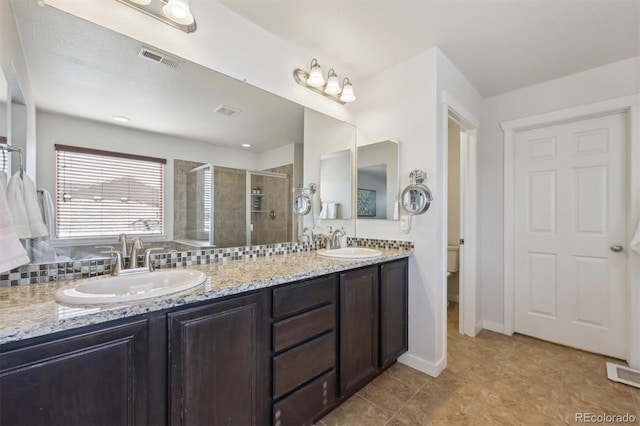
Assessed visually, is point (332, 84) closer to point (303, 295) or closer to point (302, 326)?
point (303, 295)

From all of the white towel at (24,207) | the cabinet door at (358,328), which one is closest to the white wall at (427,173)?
the cabinet door at (358,328)

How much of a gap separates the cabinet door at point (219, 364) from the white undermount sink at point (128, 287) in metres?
0.11

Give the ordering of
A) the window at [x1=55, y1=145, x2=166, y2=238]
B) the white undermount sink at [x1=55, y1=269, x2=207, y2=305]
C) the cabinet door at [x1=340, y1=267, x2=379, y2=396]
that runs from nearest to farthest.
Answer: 1. the white undermount sink at [x1=55, y1=269, x2=207, y2=305]
2. the window at [x1=55, y1=145, x2=166, y2=238]
3. the cabinet door at [x1=340, y1=267, x2=379, y2=396]

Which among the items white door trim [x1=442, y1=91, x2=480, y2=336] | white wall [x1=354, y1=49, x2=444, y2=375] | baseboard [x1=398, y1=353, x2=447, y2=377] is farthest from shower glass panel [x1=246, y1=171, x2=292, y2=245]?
white door trim [x1=442, y1=91, x2=480, y2=336]

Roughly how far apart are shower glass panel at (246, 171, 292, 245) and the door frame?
2.27 metres

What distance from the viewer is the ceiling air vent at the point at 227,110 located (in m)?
1.70

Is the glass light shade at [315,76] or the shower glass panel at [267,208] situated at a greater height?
the glass light shade at [315,76]

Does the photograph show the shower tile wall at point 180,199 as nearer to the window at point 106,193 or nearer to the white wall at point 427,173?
the window at point 106,193

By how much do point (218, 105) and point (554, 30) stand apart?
2.33 meters

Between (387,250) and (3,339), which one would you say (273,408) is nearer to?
(3,339)

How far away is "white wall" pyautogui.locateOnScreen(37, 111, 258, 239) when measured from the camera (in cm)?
117

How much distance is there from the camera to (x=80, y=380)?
802 mm

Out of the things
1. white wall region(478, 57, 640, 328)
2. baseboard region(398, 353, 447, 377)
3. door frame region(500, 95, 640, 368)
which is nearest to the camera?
baseboard region(398, 353, 447, 377)

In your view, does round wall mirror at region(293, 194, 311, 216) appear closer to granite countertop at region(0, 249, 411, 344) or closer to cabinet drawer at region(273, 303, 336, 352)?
granite countertop at region(0, 249, 411, 344)
